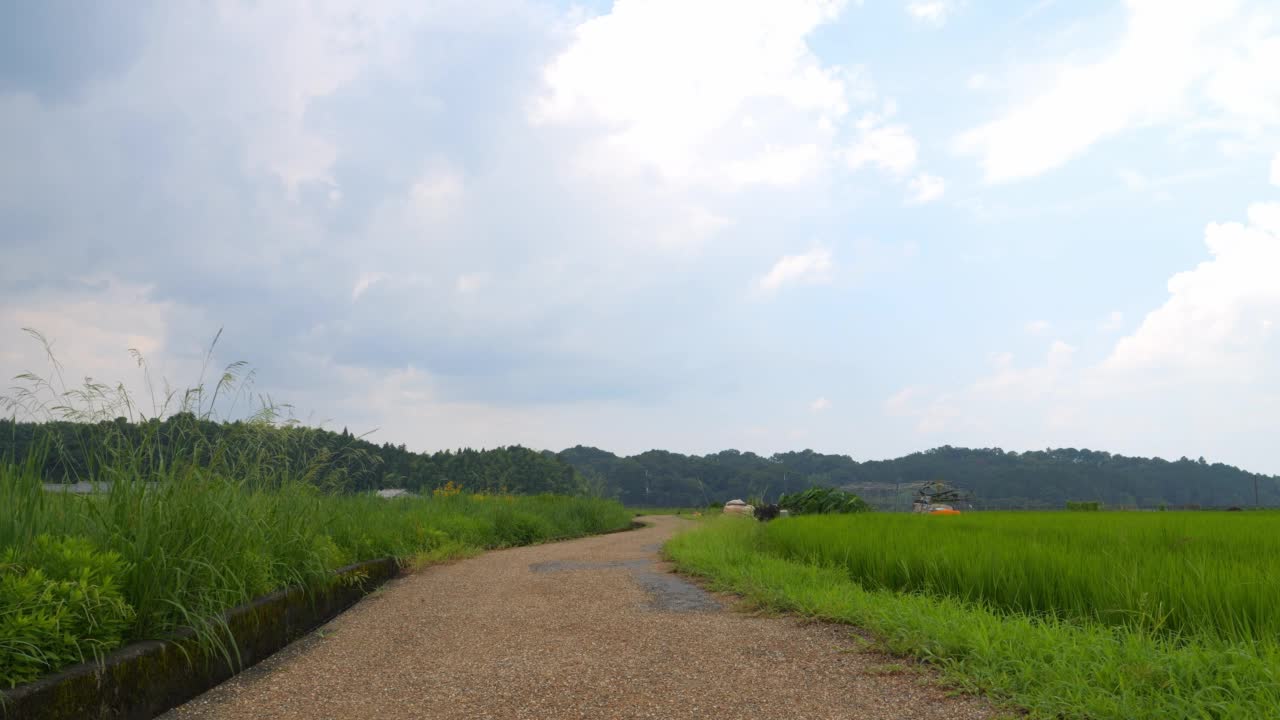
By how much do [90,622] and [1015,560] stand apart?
5.85 meters

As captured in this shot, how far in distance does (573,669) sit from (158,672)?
2.08 metres

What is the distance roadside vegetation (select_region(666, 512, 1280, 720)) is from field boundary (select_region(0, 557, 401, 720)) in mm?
3656

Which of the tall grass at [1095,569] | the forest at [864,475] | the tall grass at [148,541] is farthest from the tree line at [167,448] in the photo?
the forest at [864,475]

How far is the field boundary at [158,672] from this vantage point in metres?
3.05

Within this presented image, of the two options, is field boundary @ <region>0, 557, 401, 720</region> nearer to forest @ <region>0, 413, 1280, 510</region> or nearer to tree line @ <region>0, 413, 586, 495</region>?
tree line @ <region>0, 413, 586, 495</region>

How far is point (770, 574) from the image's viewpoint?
733 centimetres

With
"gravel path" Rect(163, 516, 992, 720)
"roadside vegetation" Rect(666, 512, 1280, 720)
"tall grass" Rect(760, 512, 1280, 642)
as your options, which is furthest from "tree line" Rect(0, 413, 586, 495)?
"tall grass" Rect(760, 512, 1280, 642)

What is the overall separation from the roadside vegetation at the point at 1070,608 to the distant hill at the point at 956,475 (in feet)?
230

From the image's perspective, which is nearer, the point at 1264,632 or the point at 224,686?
the point at 1264,632

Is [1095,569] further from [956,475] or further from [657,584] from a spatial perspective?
[956,475]

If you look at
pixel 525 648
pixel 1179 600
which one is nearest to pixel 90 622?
pixel 525 648

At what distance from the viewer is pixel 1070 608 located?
16.4ft

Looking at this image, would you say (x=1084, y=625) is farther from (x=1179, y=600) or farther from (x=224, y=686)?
(x=224, y=686)

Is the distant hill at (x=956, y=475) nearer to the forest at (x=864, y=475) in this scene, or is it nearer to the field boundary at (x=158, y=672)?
the forest at (x=864, y=475)
